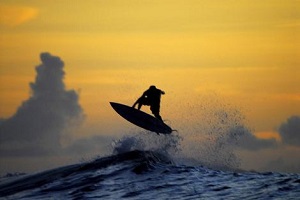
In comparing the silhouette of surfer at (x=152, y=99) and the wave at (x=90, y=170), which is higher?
the silhouette of surfer at (x=152, y=99)

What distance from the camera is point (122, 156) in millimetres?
28922

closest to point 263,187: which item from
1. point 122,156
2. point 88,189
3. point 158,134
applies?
point 88,189

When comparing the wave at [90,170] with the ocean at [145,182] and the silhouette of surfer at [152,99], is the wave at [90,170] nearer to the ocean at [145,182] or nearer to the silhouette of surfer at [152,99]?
the ocean at [145,182]

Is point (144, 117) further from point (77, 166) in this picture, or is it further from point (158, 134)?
point (77, 166)

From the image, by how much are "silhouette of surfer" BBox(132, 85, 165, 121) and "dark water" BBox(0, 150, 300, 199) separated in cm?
348

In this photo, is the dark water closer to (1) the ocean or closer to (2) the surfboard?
(1) the ocean

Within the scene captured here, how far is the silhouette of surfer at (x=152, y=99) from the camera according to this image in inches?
1247

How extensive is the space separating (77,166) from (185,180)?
7753 mm

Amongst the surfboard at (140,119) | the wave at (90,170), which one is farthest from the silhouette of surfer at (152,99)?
the wave at (90,170)

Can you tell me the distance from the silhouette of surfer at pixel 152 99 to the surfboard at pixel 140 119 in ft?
3.73

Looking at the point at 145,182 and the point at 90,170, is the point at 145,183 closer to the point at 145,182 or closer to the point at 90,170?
the point at 145,182

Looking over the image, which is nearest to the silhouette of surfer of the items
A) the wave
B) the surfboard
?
the surfboard

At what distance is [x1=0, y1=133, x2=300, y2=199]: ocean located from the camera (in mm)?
21234

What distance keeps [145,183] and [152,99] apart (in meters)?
9.09
